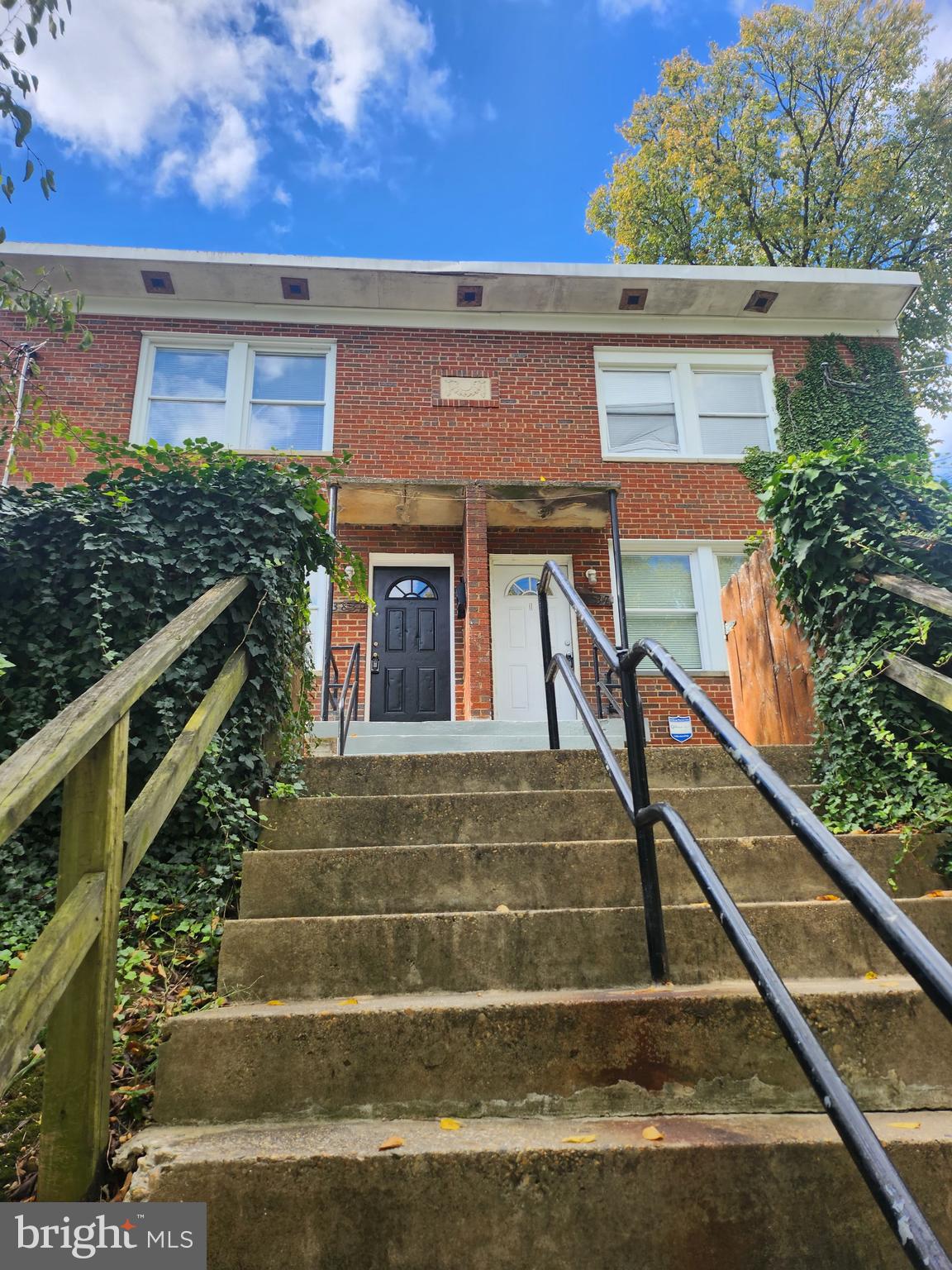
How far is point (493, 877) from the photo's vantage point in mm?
2498

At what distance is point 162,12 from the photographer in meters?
4.70

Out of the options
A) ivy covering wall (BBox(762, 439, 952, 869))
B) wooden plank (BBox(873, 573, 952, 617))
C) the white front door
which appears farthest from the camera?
the white front door

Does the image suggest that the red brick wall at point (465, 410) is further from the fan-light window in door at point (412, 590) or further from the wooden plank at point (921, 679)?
the wooden plank at point (921, 679)

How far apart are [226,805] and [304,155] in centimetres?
2408

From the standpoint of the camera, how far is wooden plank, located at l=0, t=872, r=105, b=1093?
1234 mm

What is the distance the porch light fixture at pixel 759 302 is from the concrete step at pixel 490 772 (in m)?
8.45

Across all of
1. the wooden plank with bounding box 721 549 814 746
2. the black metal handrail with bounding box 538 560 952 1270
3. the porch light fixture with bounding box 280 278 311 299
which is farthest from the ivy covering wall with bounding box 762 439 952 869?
the porch light fixture with bounding box 280 278 311 299

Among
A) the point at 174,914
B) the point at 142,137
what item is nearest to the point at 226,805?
the point at 174,914

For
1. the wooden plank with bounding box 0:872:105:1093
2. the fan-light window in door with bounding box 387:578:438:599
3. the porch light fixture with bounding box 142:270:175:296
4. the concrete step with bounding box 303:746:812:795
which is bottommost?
the wooden plank with bounding box 0:872:105:1093

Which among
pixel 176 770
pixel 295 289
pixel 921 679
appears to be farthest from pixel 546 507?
pixel 176 770

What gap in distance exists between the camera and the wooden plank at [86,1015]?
5.00ft

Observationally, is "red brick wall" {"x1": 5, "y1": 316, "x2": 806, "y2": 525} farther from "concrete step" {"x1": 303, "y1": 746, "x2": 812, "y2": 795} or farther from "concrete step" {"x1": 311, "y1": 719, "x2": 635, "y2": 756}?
"concrete step" {"x1": 303, "y1": 746, "x2": 812, "y2": 795}

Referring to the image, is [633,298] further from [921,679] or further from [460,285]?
[921,679]

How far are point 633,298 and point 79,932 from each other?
10031 mm
